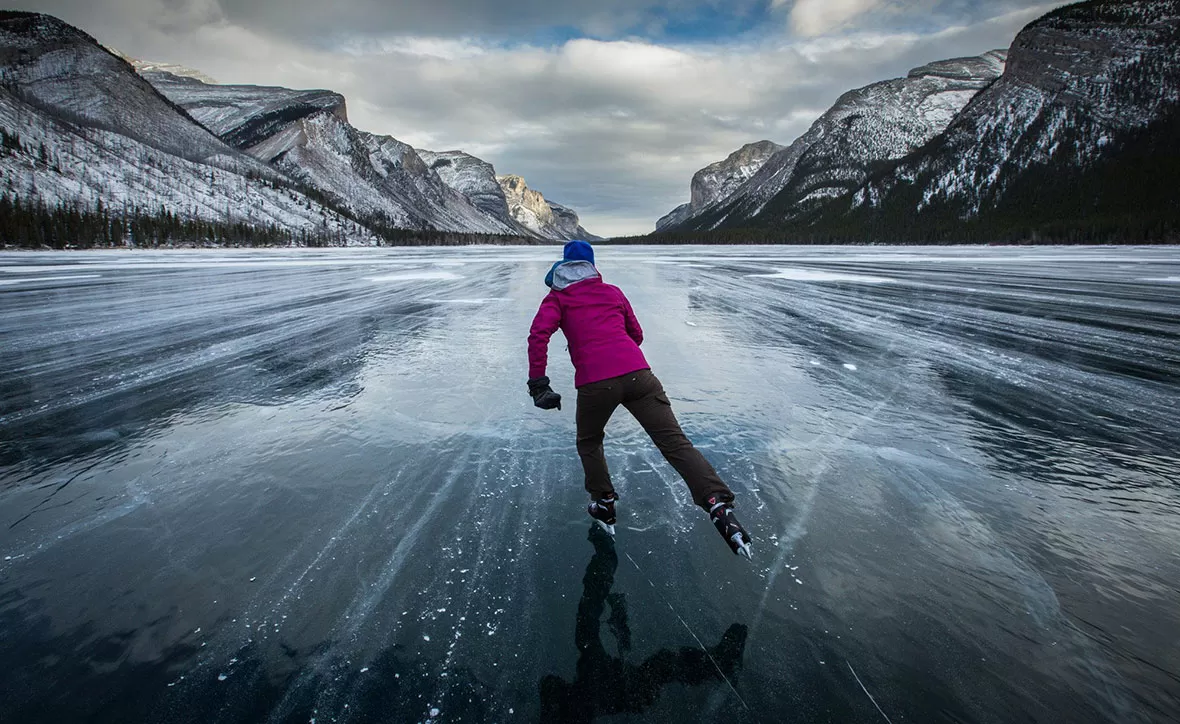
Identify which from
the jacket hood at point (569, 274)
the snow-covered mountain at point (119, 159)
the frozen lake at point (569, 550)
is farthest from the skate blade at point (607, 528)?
the snow-covered mountain at point (119, 159)

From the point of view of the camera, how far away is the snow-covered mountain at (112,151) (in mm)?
112794

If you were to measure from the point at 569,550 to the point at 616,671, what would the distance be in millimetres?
905

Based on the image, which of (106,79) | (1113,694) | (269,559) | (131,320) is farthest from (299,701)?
(106,79)

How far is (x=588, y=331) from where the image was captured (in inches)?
140

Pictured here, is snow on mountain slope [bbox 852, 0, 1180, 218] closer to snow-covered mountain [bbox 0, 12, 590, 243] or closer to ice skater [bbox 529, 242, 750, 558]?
snow-covered mountain [bbox 0, 12, 590, 243]

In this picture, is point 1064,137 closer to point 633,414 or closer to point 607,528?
point 633,414

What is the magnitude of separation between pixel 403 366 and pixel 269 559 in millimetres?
4207

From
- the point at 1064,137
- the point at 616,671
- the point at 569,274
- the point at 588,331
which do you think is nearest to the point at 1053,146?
the point at 1064,137

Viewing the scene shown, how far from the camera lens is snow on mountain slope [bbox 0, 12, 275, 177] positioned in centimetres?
16800

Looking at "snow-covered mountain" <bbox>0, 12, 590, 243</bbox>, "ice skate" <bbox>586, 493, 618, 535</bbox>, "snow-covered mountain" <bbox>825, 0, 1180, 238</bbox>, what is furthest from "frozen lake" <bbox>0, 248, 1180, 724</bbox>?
"snow-covered mountain" <bbox>825, 0, 1180, 238</bbox>

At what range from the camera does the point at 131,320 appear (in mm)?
10344

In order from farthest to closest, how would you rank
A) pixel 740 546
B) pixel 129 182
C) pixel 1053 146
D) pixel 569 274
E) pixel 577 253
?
pixel 1053 146, pixel 129 182, pixel 577 253, pixel 569 274, pixel 740 546

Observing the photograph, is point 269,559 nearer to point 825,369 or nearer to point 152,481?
point 152,481

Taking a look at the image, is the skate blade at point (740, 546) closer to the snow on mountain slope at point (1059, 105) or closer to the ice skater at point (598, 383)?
the ice skater at point (598, 383)
